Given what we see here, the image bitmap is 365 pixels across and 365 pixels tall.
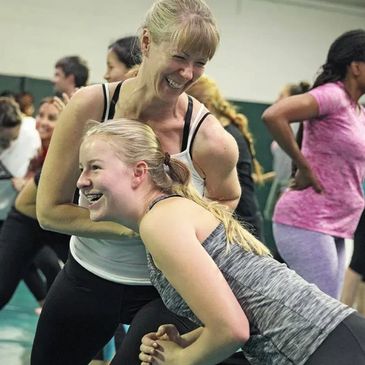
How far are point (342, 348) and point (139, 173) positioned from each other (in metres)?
0.57

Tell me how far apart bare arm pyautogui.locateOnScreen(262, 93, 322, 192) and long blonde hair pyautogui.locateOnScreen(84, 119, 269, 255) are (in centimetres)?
105

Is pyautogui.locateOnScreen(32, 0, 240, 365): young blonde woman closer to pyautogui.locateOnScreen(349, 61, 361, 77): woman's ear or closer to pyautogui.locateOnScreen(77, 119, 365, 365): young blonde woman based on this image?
pyautogui.locateOnScreen(77, 119, 365, 365): young blonde woman

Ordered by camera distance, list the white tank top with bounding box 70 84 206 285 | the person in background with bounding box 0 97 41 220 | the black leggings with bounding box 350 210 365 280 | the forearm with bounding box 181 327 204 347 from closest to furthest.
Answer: the forearm with bounding box 181 327 204 347 → the white tank top with bounding box 70 84 206 285 → the black leggings with bounding box 350 210 365 280 → the person in background with bounding box 0 97 41 220

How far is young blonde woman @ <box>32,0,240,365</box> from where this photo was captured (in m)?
1.77

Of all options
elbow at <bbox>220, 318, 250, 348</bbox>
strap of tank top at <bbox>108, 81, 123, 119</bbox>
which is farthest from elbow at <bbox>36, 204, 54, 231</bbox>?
elbow at <bbox>220, 318, 250, 348</bbox>

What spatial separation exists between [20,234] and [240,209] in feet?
3.04

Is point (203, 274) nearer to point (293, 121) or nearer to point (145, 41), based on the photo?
point (145, 41)

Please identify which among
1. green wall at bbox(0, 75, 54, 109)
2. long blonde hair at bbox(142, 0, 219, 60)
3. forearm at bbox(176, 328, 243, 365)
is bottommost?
green wall at bbox(0, 75, 54, 109)

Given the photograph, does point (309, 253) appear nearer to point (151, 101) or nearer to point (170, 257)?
point (151, 101)

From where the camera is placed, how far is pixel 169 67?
1740 mm

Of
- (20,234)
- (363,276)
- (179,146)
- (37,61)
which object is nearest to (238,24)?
(37,61)

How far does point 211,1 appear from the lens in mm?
7844

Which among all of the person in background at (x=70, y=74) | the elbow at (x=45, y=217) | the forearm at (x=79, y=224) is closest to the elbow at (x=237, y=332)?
the forearm at (x=79, y=224)

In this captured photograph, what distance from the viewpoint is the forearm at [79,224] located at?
1882mm
